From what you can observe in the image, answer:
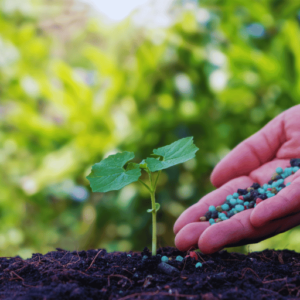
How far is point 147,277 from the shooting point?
59cm

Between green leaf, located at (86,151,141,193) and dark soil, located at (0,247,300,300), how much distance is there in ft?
0.61

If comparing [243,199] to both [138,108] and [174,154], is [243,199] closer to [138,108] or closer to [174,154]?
[174,154]

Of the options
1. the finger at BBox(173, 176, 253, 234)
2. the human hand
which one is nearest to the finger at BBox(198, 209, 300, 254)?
the human hand

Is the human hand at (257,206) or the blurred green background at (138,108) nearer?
the human hand at (257,206)

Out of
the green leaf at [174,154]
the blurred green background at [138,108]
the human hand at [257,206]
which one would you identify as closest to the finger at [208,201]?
the human hand at [257,206]

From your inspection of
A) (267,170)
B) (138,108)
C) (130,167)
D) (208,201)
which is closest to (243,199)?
(208,201)

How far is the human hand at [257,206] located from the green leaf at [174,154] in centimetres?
20

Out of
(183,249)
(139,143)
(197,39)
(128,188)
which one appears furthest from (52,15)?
(183,249)

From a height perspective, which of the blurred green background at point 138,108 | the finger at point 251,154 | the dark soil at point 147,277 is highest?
the blurred green background at point 138,108

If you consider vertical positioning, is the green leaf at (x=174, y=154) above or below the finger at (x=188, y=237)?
above

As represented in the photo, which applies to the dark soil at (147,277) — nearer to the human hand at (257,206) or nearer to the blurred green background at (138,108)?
the human hand at (257,206)

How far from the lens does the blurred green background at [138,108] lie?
1.84 meters

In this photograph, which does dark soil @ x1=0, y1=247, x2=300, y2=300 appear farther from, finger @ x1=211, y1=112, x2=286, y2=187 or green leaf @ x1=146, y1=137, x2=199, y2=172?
finger @ x1=211, y1=112, x2=286, y2=187

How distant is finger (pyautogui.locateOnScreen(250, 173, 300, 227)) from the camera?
692 mm
